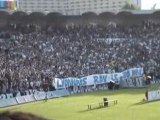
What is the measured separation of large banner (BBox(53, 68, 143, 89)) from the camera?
37.0 meters

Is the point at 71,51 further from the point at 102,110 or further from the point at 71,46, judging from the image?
the point at 102,110

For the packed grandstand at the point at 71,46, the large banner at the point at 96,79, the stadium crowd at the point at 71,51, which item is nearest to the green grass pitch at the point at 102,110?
the large banner at the point at 96,79

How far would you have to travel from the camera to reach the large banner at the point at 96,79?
37.0m

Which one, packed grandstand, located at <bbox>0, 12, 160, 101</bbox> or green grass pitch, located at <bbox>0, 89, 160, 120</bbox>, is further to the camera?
packed grandstand, located at <bbox>0, 12, 160, 101</bbox>

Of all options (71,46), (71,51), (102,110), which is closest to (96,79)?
(71,51)

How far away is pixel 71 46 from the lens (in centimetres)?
5025

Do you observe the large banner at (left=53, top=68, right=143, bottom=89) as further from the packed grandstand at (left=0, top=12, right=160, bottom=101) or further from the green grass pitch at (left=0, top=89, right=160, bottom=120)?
the green grass pitch at (left=0, top=89, right=160, bottom=120)

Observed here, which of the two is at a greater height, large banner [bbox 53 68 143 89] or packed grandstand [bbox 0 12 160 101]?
packed grandstand [bbox 0 12 160 101]

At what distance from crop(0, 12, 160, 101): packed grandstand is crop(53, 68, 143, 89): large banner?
871mm

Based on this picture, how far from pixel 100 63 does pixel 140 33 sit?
12446 mm

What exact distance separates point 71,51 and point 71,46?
1586mm

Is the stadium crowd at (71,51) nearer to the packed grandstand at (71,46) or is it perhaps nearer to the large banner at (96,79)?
the packed grandstand at (71,46)

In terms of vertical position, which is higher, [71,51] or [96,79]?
[71,51]

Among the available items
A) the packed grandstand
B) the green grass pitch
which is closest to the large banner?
the packed grandstand
